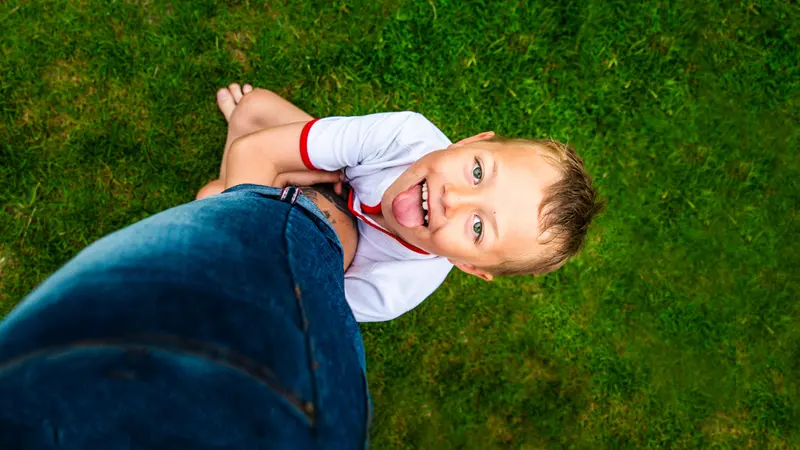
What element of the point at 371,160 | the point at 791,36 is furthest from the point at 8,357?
the point at 791,36

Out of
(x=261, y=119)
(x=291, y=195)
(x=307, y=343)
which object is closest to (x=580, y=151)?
(x=261, y=119)

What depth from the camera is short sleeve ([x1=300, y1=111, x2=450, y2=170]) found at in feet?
7.37

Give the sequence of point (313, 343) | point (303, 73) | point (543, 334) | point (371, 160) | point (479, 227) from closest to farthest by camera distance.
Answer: point (313, 343), point (479, 227), point (371, 160), point (303, 73), point (543, 334)

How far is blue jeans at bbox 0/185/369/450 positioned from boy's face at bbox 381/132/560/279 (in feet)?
3.98

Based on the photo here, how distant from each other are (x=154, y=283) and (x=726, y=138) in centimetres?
357

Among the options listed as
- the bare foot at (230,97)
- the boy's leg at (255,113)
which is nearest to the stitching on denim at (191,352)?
the boy's leg at (255,113)

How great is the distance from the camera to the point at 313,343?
69 centimetres

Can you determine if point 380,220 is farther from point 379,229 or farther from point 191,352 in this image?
point 191,352

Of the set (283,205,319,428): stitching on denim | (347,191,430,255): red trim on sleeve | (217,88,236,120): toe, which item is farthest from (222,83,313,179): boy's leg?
(283,205,319,428): stitching on denim

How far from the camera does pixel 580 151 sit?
3.08m

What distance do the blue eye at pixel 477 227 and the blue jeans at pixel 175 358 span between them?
4.05ft

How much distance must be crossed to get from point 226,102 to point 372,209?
110 cm

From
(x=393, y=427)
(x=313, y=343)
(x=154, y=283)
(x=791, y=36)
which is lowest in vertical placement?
(x=393, y=427)

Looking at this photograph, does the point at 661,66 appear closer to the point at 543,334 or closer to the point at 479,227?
the point at 543,334
